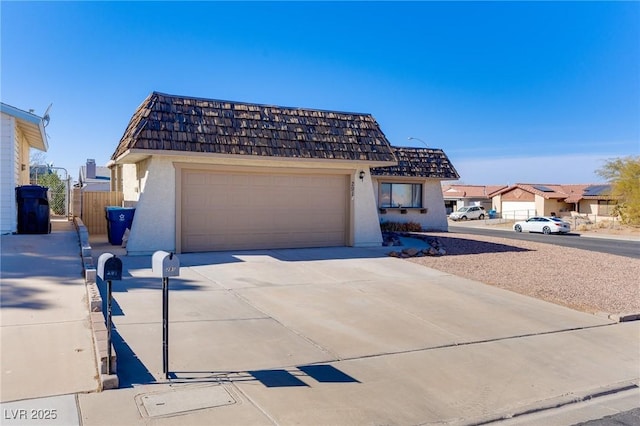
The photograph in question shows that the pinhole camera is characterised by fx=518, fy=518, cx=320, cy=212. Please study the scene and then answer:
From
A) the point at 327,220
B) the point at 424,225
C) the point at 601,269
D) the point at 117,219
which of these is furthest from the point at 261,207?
the point at 424,225

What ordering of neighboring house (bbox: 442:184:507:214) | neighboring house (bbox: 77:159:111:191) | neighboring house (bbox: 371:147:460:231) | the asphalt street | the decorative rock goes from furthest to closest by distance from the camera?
neighboring house (bbox: 442:184:507:214), neighboring house (bbox: 77:159:111:191), neighboring house (bbox: 371:147:460:231), the asphalt street, the decorative rock

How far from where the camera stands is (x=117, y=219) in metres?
14.5

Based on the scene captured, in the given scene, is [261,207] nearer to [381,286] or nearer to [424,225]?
[381,286]

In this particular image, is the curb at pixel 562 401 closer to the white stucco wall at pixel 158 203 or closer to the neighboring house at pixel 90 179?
the white stucco wall at pixel 158 203

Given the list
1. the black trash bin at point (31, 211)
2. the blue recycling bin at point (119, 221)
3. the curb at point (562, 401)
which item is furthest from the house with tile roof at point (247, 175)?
the curb at point (562, 401)

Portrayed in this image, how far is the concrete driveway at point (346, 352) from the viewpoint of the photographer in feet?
16.4

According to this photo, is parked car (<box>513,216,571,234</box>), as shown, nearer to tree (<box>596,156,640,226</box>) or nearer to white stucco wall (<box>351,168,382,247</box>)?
tree (<box>596,156,640,226</box>)

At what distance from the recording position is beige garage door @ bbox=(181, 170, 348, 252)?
14180 millimetres

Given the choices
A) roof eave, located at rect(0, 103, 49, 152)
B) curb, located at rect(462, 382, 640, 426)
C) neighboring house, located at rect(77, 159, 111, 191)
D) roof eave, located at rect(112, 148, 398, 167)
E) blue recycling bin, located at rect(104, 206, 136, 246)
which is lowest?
curb, located at rect(462, 382, 640, 426)

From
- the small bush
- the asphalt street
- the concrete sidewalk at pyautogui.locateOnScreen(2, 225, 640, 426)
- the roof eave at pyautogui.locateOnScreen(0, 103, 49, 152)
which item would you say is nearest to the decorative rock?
the concrete sidewalk at pyautogui.locateOnScreen(2, 225, 640, 426)

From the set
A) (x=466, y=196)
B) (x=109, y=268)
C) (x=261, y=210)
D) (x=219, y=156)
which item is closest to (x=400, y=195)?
(x=261, y=210)

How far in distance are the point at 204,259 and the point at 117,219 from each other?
3.29 meters

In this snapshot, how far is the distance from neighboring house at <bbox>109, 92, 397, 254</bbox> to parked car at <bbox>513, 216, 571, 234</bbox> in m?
24.4

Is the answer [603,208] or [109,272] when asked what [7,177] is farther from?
[603,208]
